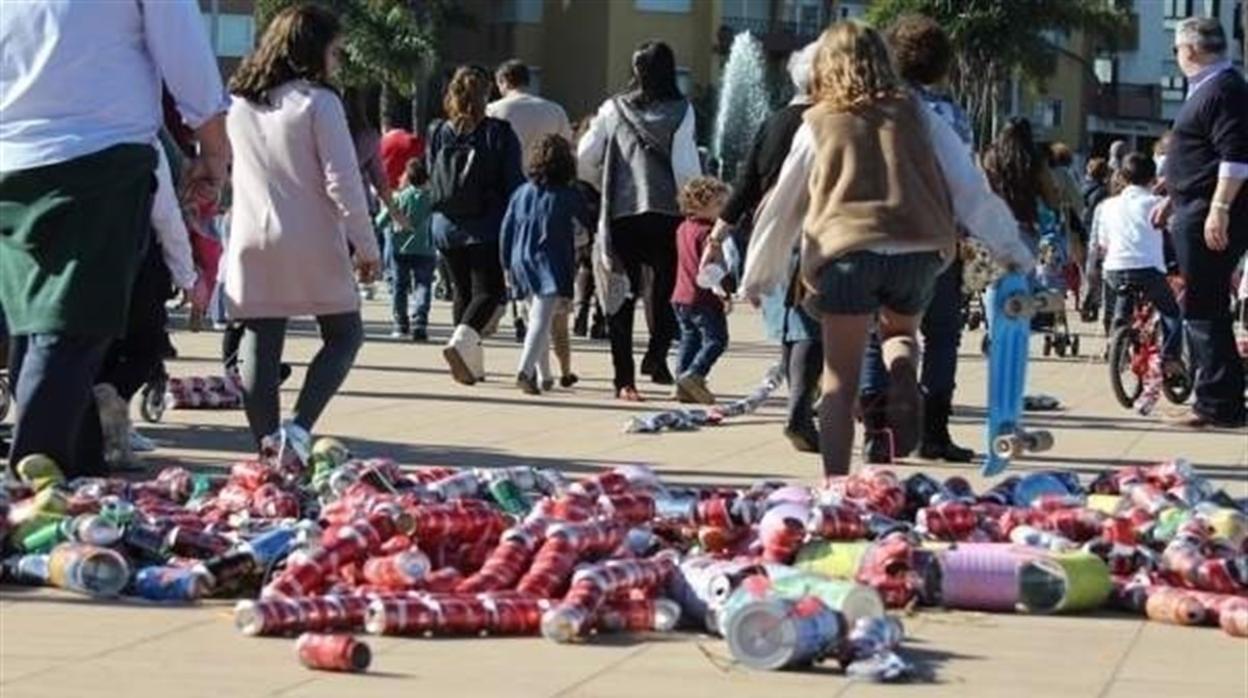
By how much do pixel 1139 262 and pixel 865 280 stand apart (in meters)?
7.79

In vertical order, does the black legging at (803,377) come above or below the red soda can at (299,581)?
below

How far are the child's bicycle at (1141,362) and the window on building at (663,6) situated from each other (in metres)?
64.5

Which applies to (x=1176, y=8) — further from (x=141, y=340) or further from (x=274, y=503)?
(x=274, y=503)

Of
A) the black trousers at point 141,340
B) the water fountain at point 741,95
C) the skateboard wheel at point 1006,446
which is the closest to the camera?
the black trousers at point 141,340

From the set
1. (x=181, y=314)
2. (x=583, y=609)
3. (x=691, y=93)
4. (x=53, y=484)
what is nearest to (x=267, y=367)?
(x=53, y=484)

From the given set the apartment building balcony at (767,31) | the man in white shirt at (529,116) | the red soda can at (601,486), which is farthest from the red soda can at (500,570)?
the apartment building balcony at (767,31)

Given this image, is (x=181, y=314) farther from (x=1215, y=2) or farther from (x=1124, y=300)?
(x=1215, y=2)

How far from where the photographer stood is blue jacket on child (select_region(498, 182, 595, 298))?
52.3 ft

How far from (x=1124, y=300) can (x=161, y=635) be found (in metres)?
12.0

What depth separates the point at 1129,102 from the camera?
339 ft

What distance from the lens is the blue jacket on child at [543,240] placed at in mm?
15930

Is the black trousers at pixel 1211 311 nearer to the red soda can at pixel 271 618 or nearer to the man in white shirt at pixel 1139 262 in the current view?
the man in white shirt at pixel 1139 262

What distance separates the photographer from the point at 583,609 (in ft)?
22.7

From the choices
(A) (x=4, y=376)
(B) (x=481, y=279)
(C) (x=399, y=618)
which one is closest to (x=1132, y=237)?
(B) (x=481, y=279)
